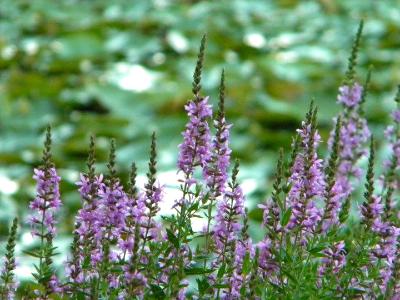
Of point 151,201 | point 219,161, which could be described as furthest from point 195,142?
point 151,201

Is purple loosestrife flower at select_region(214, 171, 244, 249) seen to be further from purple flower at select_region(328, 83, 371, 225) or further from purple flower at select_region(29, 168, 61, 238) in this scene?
purple flower at select_region(328, 83, 371, 225)

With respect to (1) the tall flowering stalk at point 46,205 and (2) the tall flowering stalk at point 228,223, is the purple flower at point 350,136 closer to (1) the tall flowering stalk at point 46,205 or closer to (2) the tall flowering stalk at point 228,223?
(2) the tall flowering stalk at point 228,223

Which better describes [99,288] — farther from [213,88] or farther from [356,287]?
[213,88]

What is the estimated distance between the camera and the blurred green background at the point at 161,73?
1061 centimetres

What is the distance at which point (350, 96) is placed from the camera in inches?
187

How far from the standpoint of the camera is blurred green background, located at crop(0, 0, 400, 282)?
10.6 meters

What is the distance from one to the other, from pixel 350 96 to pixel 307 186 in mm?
1478

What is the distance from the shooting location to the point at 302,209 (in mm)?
3342

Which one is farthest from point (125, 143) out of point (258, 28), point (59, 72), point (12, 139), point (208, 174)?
point (208, 174)

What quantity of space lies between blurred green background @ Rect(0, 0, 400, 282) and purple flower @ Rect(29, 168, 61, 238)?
5267 millimetres

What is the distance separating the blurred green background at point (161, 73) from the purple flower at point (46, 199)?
5267 mm

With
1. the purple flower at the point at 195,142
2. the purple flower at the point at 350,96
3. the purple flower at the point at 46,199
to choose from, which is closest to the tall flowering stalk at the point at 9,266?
the purple flower at the point at 46,199

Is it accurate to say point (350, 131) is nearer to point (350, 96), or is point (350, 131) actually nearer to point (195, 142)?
point (350, 96)

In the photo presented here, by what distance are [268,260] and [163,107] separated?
27.9ft
